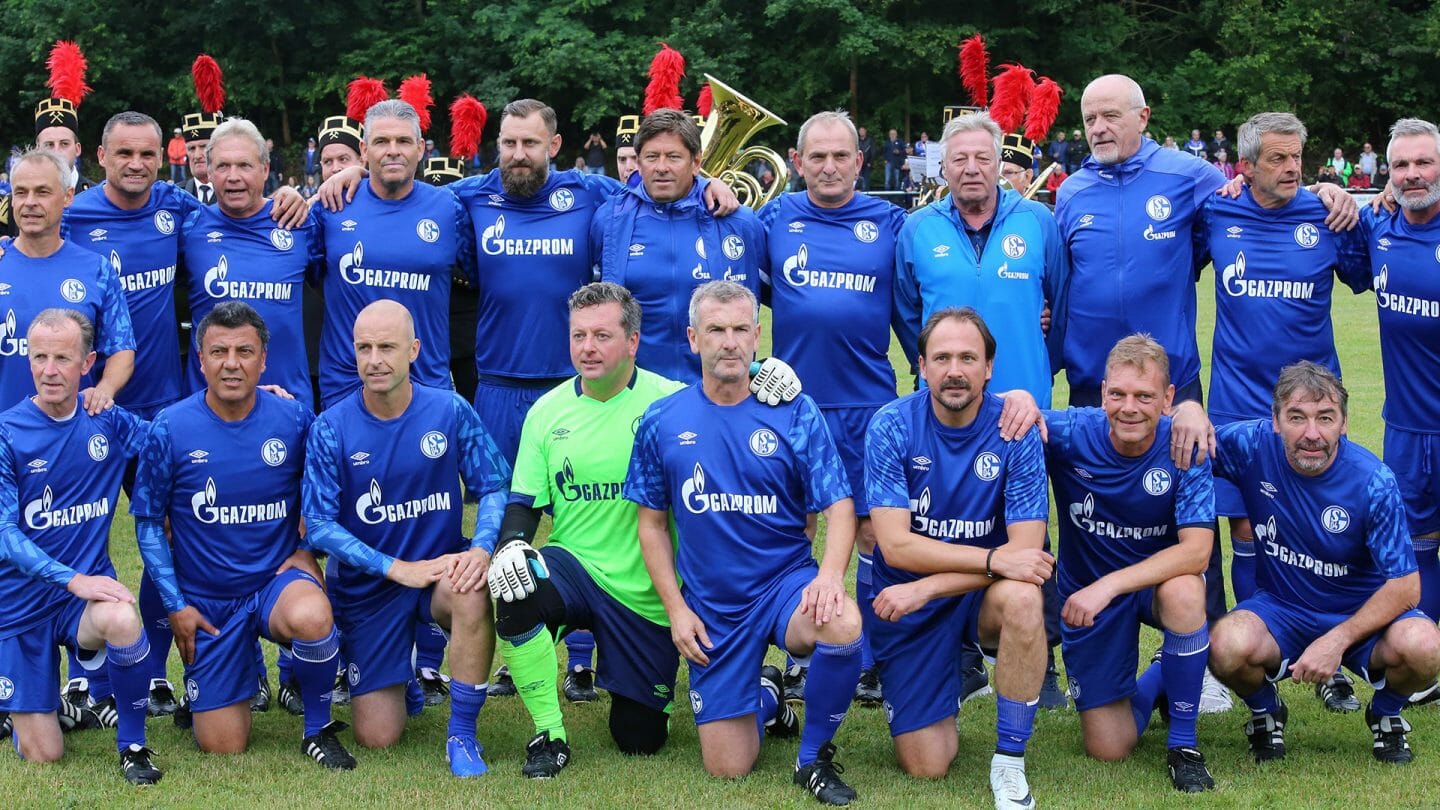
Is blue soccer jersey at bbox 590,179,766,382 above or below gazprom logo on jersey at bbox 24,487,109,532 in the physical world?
above

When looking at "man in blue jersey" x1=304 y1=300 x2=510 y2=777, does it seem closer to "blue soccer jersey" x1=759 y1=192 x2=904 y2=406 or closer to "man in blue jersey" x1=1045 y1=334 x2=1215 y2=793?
"blue soccer jersey" x1=759 y1=192 x2=904 y2=406

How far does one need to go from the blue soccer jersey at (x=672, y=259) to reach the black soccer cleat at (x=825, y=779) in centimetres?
210

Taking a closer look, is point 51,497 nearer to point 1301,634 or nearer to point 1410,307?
point 1301,634

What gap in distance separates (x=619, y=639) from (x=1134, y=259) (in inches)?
113

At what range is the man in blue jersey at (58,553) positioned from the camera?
548 cm

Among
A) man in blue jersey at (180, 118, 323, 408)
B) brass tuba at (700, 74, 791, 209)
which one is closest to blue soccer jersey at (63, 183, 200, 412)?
man in blue jersey at (180, 118, 323, 408)

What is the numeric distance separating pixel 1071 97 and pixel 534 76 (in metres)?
15.5

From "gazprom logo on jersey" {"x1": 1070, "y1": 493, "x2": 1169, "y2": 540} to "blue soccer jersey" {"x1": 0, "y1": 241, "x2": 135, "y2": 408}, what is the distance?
13.5ft

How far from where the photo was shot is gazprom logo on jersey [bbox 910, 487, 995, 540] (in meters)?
5.57

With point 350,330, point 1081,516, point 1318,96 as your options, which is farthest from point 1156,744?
point 1318,96

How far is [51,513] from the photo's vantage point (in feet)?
18.8

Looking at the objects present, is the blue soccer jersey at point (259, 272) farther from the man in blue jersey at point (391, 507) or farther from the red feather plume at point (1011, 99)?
the red feather plume at point (1011, 99)

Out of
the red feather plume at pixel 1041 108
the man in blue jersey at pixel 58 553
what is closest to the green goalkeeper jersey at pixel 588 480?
the man in blue jersey at pixel 58 553

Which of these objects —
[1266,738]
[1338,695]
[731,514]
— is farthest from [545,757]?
[1338,695]
